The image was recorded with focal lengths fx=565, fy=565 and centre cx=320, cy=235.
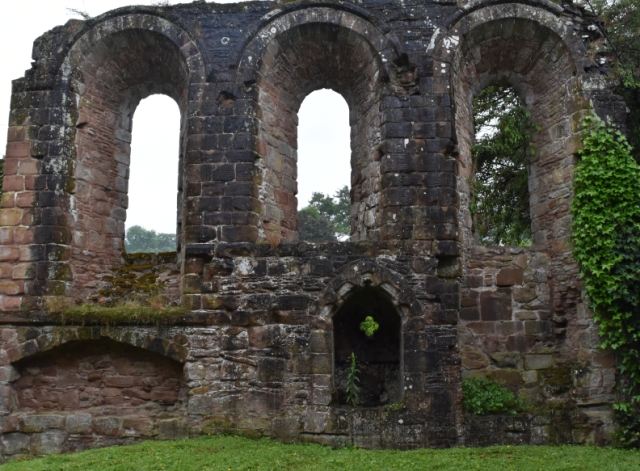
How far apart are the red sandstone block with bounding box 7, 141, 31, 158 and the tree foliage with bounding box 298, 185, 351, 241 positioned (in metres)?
17.9

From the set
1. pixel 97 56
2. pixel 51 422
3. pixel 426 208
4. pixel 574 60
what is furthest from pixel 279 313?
pixel 574 60

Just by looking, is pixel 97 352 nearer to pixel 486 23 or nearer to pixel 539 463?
pixel 539 463

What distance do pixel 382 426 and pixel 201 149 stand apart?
4.54m

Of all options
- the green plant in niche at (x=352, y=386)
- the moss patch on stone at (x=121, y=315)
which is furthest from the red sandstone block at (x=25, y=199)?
the green plant in niche at (x=352, y=386)

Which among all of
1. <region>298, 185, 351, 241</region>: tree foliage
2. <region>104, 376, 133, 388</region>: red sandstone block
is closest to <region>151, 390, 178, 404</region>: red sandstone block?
<region>104, 376, 133, 388</region>: red sandstone block

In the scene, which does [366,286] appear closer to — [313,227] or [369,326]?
[369,326]

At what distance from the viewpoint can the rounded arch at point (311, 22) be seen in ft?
27.2

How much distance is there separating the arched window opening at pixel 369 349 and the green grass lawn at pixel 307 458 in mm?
1274

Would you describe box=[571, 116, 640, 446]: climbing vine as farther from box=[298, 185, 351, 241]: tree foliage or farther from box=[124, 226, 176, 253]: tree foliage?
box=[124, 226, 176, 253]: tree foliage

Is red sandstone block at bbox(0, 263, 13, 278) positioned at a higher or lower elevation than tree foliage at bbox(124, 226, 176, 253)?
lower

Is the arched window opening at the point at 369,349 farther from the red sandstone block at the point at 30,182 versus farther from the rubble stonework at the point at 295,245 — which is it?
the red sandstone block at the point at 30,182

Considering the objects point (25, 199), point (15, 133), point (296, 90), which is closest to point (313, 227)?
point (296, 90)

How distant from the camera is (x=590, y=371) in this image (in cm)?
757

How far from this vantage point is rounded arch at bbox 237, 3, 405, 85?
8.28 meters
